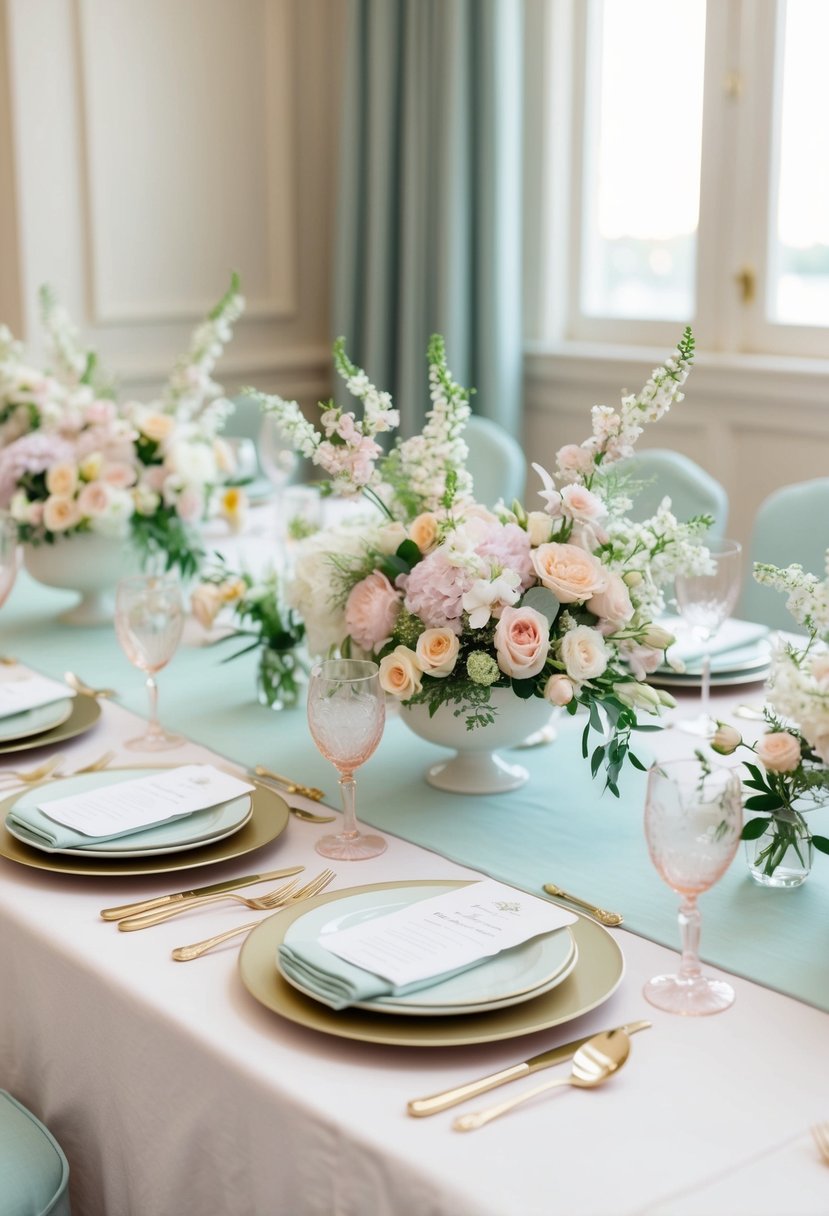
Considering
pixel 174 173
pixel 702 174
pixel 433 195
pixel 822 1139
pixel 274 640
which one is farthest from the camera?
pixel 174 173

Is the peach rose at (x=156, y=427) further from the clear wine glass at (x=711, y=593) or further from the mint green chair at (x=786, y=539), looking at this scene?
the mint green chair at (x=786, y=539)

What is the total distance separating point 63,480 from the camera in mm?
2090

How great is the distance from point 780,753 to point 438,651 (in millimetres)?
352

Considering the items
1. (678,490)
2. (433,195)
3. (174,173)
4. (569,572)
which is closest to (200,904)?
(569,572)

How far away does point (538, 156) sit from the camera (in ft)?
13.4

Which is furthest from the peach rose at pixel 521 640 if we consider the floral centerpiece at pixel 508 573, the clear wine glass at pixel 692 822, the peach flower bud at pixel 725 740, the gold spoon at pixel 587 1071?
the gold spoon at pixel 587 1071

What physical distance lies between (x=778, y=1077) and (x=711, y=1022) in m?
0.08

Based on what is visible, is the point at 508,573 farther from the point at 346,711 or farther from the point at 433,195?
the point at 433,195

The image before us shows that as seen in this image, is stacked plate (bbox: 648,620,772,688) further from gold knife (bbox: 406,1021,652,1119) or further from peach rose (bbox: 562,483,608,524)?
gold knife (bbox: 406,1021,652,1119)

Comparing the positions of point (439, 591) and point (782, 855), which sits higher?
point (439, 591)

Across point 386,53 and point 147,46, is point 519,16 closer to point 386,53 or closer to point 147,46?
point 386,53

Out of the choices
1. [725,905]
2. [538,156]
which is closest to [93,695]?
[725,905]

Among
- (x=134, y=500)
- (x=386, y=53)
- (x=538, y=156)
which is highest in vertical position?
(x=386, y=53)

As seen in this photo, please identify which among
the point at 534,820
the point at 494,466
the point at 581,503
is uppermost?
the point at 581,503
